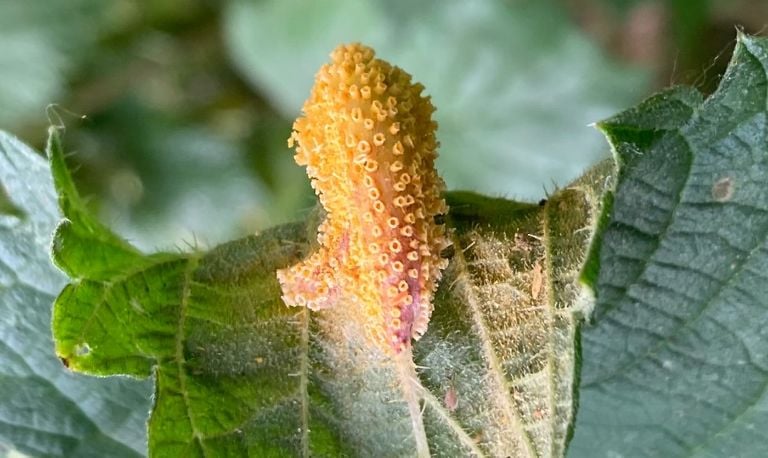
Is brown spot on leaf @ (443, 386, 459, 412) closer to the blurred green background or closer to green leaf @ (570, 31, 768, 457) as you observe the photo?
green leaf @ (570, 31, 768, 457)

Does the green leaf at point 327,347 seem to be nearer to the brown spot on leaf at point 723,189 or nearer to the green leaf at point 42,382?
the brown spot on leaf at point 723,189

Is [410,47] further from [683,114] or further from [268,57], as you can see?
[683,114]

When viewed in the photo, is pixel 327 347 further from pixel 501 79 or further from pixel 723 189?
pixel 501 79

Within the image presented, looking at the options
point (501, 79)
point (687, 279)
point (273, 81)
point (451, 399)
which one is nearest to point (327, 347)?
point (451, 399)

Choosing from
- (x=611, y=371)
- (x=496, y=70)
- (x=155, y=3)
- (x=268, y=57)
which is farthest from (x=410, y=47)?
(x=611, y=371)

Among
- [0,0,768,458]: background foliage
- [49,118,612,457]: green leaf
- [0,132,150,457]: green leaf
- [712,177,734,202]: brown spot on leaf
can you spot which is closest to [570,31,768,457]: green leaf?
[712,177,734,202]: brown spot on leaf

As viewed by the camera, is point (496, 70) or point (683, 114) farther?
point (496, 70)
